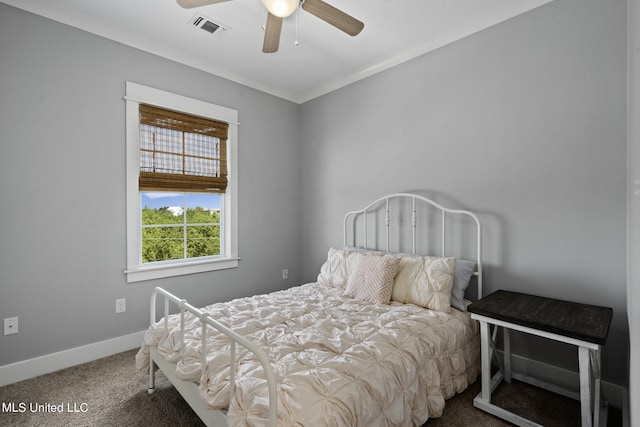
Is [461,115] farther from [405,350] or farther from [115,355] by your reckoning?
[115,355]

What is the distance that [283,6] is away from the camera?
1.78 meters

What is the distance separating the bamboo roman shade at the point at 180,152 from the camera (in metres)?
2.80

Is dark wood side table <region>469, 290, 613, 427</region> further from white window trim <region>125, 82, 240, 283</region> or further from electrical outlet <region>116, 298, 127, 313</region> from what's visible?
electrical outlet <region>116, 298, 127, 313</region>

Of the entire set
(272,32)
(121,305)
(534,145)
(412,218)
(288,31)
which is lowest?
(121,305)

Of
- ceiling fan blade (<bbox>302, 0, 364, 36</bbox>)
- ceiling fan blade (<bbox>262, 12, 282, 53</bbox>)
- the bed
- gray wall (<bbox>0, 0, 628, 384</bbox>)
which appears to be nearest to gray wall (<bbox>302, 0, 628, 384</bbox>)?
gray wall (<bbox>0, 0, 628, 384</bbox>)

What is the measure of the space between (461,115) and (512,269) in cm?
128

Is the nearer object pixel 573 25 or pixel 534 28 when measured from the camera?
pixel 573 25

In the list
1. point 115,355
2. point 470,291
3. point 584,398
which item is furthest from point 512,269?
point 115,355

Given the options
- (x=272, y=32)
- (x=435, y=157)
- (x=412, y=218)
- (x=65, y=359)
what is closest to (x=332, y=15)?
(x=272, y=32)

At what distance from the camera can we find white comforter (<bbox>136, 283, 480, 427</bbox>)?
1229 millimetres

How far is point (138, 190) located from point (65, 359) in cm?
142

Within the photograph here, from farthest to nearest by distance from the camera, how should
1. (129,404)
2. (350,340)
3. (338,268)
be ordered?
(338,268), (129,404), (350,340)

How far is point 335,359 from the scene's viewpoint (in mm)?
1476

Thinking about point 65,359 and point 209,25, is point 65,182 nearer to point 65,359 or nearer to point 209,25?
point 65,359
